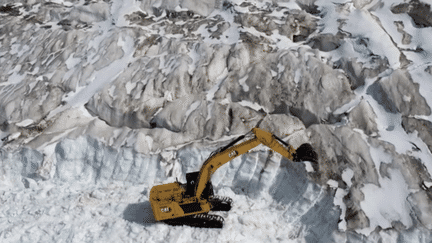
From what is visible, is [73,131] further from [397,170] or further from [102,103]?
[397,170]

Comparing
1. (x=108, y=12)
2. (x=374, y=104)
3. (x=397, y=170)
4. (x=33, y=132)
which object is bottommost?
(x=33, y=132)

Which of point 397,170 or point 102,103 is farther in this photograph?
point 102,103

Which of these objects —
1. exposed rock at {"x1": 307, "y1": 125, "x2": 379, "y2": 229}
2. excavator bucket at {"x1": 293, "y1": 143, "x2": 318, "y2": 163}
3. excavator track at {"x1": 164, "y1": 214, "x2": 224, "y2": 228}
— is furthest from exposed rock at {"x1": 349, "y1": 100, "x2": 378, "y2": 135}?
excavator track at {"x1": 164, "y1": 214, "x2": 224, "y2": 228}

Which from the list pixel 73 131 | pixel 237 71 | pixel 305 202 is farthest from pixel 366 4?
pixel 73 131

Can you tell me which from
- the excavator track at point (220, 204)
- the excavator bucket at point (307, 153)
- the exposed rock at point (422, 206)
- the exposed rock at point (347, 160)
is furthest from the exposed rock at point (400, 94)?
the excavator track at point (220, 204)

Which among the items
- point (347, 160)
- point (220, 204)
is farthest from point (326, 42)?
point (220, 204)

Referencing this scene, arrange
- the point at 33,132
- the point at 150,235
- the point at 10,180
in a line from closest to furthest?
the point at 150,235
the point at 10,180
the point at 33,132
